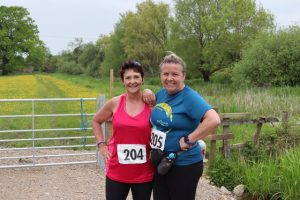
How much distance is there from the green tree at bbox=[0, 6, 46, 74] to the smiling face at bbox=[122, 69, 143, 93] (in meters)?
77.9

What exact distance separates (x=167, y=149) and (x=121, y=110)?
49 centimetres

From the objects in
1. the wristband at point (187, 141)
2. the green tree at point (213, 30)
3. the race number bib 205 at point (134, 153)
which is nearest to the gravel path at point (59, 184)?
the race number bib 205 at point (134, 153)

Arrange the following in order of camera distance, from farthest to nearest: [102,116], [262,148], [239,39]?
[239,39]
[262,148]
[102,116]

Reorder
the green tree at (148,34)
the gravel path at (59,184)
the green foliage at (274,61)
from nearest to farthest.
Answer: the gravel path at (59,184) → the green foliage at (274,61) → the green tree at (148,34)

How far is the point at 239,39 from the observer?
41.2 meters

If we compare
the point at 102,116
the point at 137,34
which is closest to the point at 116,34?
the point at 137,34

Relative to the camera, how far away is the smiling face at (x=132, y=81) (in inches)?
133

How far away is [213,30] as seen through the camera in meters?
42.2

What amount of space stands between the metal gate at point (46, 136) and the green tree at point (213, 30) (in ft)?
83.6

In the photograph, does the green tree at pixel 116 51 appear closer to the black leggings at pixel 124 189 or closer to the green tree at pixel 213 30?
the green tree at pixel 213 30

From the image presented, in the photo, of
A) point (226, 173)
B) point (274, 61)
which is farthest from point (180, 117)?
point (274, 61)

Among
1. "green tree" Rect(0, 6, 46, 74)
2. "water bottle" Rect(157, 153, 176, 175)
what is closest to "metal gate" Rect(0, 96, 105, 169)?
"water bottle" Rect(157, 153, 176, 175)

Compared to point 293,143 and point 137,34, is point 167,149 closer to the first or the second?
point 293,143

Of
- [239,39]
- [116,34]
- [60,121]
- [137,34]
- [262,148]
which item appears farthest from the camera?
[116,34]
